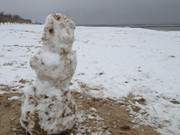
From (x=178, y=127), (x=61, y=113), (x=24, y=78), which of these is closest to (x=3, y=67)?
(x=24, y=78)

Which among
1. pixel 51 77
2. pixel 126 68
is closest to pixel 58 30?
pixel 51 77

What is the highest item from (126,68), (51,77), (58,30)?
(58,30)

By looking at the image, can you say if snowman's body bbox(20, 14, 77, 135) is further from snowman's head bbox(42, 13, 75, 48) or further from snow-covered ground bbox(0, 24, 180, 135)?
snow-covered ground bbox(0, 24, 180, 135)

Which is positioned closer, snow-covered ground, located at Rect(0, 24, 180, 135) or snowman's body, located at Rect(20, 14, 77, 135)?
snowman's body, located at Rect(20, 14, 77, 135)

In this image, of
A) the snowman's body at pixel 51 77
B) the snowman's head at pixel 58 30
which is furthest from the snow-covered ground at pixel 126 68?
the snowman's head at pixel 58 30

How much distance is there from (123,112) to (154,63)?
4.70 meters

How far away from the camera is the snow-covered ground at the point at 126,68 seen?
6.62m

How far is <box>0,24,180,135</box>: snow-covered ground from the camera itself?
6617 mm

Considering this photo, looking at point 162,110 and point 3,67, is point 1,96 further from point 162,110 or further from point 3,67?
point 162,110

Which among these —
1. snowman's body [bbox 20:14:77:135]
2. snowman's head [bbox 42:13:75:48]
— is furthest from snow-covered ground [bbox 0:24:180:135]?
snowman's head [bbox 42:13:75:48]

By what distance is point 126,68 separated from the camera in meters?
9.43

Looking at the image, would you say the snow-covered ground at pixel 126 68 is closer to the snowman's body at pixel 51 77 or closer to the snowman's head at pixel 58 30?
the snowman's body at pixel 51 77

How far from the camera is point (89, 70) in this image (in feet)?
29.4

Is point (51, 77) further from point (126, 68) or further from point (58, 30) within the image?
point (126, 68)
